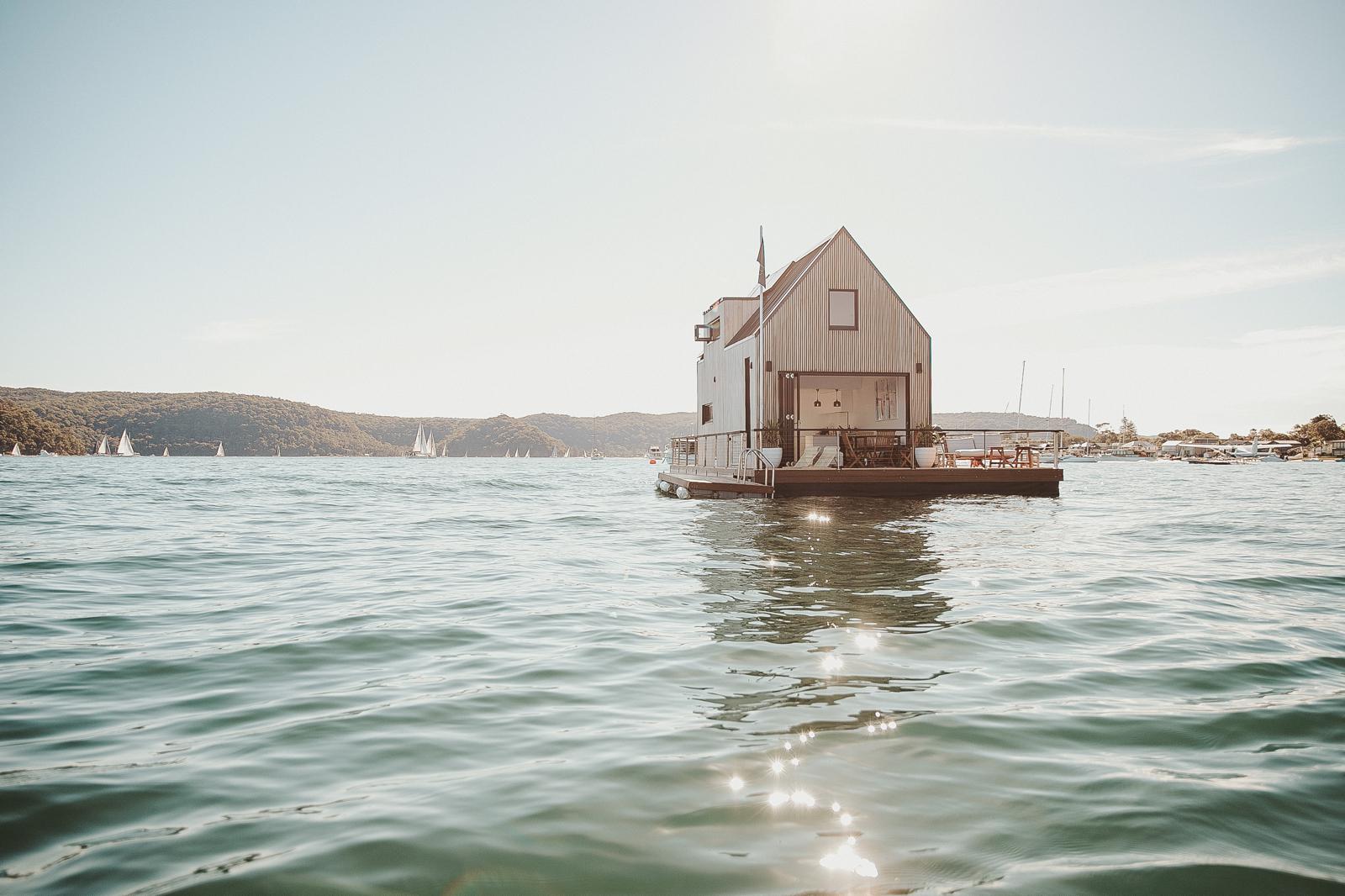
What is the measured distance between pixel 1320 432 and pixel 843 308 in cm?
11178

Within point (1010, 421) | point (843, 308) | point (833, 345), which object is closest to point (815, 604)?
point (833, 345)

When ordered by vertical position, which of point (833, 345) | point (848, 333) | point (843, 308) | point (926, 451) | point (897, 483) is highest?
point (843, 308)

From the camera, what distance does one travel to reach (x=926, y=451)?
79.2 ft

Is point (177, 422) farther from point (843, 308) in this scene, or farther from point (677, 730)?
point (677, 730)

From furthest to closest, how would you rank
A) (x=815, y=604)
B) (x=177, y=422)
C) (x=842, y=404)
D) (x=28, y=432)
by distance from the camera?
(x=177, y=422) → (x=28, y=432) → (x=842, y=404) → (x=815, y=604)

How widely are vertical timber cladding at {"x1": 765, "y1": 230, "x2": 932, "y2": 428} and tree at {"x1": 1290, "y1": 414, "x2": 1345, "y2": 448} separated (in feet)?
344

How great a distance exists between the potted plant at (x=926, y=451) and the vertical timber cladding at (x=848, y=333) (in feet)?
3.10

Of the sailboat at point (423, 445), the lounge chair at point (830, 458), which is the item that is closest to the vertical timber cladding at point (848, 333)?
the lounge chair at point (830, 458)

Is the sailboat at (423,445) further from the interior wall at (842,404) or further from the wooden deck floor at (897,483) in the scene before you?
the wooden deck floor at (897,483)

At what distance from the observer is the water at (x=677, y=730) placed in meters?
2.92

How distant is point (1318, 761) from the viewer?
12.6 feet

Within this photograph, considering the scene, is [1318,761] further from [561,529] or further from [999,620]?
[561,529]

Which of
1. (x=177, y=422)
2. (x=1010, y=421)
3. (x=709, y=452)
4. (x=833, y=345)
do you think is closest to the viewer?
(x=833, y=345)

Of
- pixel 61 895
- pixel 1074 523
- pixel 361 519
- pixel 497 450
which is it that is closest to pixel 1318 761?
pixel 61 895
